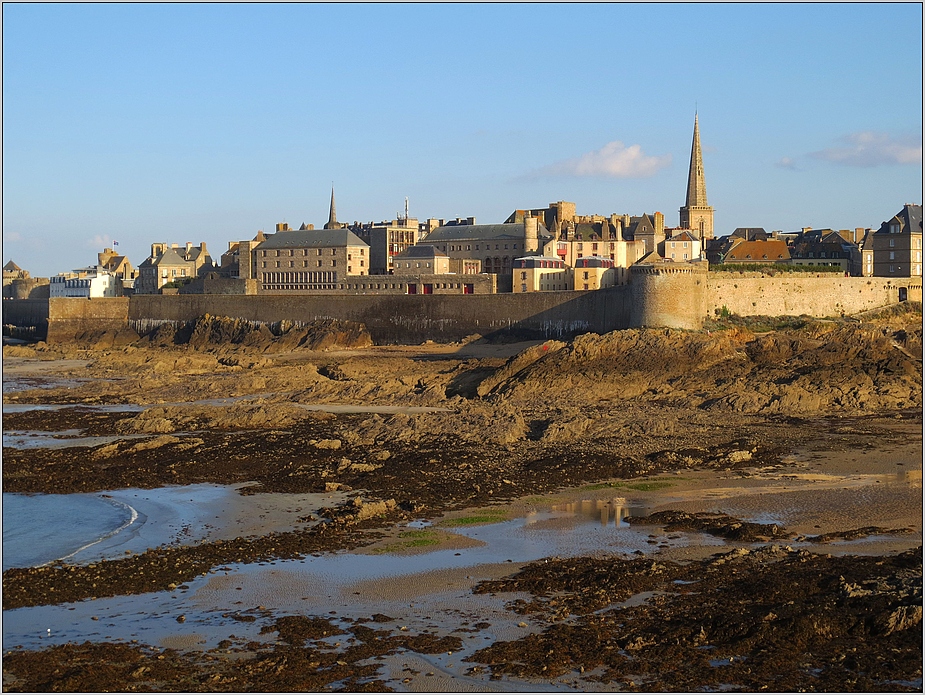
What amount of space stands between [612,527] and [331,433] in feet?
31.3

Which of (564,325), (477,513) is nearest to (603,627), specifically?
(477,513)

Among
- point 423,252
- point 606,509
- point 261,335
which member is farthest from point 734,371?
point 423,252

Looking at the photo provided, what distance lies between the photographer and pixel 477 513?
54.8ft

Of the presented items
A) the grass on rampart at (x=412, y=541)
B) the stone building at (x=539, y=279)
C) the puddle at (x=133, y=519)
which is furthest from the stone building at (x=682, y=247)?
the grass on rampart at (x=412, y=541)

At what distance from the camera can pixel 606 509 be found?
16859mm

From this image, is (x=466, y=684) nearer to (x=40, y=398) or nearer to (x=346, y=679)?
(x=346, y=679)

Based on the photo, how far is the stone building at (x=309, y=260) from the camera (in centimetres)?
5741

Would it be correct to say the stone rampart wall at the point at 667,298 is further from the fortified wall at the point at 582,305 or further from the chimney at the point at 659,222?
the chimney at the point at 659,222

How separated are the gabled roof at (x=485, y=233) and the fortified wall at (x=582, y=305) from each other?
1113 cm

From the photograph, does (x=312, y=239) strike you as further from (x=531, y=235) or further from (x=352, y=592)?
(x=352, y=592)

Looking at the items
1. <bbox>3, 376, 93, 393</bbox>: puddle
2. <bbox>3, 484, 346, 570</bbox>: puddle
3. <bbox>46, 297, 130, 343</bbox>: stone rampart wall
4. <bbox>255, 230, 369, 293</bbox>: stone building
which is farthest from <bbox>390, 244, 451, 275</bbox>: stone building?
<bbox>3, 484, 346, 570</bbox>: puddle

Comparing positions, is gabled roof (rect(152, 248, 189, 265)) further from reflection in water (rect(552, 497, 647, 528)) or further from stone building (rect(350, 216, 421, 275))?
reflection in water (rect(552, 497, 647, 528))

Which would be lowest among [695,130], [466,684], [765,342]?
[466,684]

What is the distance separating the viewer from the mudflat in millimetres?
10391
